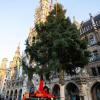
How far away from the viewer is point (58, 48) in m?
24.3

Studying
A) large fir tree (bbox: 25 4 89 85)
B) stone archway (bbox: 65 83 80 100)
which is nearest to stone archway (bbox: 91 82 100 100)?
stone archway (bbox: 65 83 80 100)

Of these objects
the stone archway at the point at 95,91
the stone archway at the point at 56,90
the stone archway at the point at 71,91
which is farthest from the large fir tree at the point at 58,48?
the stone archway at the point at 56,90

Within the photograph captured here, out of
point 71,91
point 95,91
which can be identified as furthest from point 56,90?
point 95,91

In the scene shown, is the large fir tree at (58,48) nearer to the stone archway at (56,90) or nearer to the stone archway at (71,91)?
the stone archway at (71,91)

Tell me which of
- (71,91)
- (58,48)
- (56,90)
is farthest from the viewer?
(56,90)

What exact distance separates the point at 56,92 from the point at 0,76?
67790mm

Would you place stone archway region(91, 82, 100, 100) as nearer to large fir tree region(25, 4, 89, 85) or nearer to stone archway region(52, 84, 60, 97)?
large fir tree region(25, 4, 89, 85)

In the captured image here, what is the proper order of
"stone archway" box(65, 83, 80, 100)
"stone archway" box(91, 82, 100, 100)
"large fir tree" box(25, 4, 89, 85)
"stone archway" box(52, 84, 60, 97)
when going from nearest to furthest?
"large fir tree" box(25, 4, 89, 85) → "stone archway" box(91, 82, 100, 100) → "stone archway" box(65, 83, 80, 100) → "stone archway" box(52, 84, 60, 97)

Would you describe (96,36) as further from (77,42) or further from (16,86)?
(16,86)

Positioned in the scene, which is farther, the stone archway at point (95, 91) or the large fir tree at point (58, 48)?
the stone archway at point (95, 91)

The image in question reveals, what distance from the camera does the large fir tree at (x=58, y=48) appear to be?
79.3 ft

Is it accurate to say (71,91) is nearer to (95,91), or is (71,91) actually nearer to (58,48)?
(95,91)

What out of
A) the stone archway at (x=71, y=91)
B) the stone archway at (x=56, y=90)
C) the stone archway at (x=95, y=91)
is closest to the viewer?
the stone archway at (x=95, y=91)

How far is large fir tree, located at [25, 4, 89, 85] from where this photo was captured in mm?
24156
